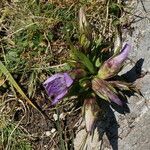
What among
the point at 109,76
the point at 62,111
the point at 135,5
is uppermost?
the point at 135,5

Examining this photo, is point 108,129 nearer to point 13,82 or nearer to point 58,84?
point 58,84

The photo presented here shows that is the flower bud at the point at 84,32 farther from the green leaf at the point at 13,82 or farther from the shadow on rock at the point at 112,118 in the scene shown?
the green leaf at the point at 13,82

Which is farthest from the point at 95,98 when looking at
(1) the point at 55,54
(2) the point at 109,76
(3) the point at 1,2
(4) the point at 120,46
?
(3) the point at 1,2

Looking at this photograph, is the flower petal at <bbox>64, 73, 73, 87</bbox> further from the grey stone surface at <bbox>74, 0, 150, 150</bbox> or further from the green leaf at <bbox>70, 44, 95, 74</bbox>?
the grey stone surface at <bbox>74, 0, 150, 150</bbox>

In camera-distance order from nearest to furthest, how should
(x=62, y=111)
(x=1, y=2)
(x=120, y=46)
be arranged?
(x=120, y=46) < (x=62, y=111) < (x=1, y=2)

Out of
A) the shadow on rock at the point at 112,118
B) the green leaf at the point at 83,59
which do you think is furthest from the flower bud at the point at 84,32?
the shadow on rock at the point at 112,118

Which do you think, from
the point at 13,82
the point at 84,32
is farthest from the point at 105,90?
the point at 13,82

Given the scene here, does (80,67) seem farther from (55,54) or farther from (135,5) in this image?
(135,5)
